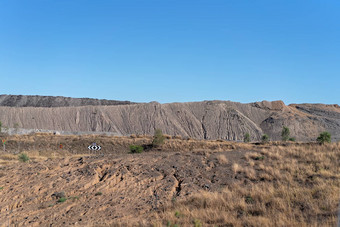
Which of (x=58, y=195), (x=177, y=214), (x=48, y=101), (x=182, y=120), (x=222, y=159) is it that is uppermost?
(x=48, y=101)

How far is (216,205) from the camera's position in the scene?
30.9 feet

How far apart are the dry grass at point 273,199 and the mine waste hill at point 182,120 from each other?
62.5 meters

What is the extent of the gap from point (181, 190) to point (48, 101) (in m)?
115

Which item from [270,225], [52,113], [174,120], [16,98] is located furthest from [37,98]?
[270,225]

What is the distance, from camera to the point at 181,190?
39.0ft

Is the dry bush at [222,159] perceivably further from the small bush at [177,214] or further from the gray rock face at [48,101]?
the gray rock face at [48,101]

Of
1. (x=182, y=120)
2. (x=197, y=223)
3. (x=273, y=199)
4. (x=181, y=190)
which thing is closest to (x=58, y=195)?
(x=181, y=190)

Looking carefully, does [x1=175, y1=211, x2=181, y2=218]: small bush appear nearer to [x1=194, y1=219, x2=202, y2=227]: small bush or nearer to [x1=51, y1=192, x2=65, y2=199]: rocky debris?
[x1=194, y1=219, x2=202, y2=227]: small bush

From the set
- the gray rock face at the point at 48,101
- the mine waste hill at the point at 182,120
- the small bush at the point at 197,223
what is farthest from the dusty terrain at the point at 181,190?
the gray rock face at the point at 48,101

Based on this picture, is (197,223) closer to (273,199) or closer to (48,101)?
(273,199)

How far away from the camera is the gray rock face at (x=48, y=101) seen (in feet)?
375

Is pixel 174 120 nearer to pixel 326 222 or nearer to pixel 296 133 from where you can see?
pixel 296 133

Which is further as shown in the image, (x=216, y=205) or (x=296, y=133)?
(x=296, y=133)

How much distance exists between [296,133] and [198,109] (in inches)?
1087
